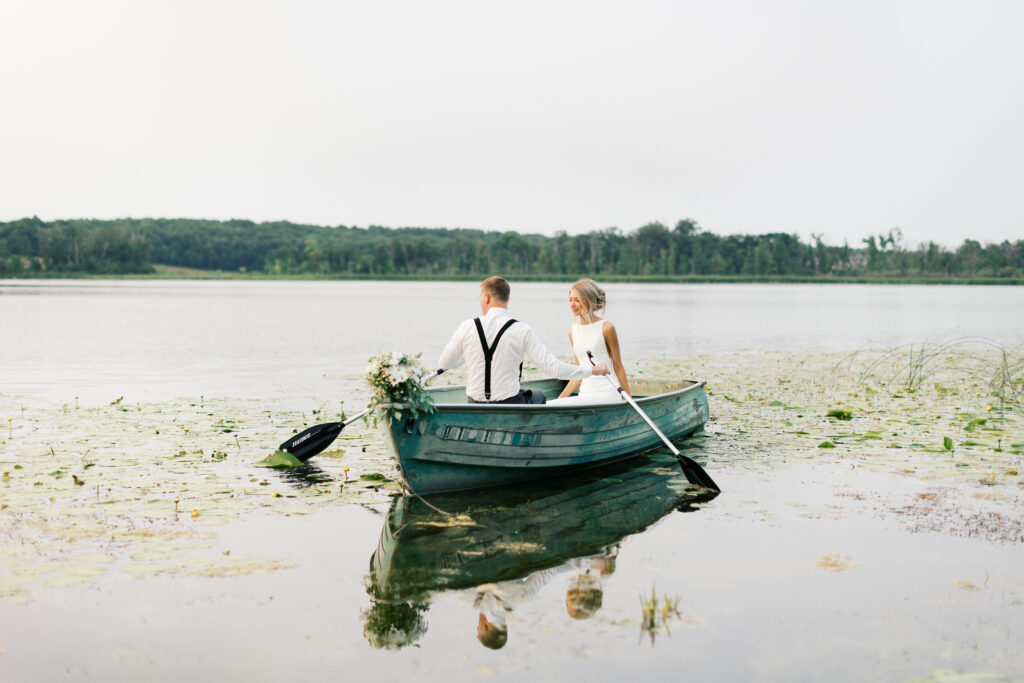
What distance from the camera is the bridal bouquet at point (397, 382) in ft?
22.6

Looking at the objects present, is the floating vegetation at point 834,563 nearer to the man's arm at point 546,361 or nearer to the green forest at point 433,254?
the man's arm at point 546,361

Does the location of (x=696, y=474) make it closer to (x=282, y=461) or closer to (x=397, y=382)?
(x=397, y=382)

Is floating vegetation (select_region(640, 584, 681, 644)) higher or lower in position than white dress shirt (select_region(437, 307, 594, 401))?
lower

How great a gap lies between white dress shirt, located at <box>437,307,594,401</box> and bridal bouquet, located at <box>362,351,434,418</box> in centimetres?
58

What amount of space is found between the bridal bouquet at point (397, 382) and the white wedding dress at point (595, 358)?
1.84 m

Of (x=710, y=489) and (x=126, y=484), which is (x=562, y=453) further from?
(x=126, y=484)

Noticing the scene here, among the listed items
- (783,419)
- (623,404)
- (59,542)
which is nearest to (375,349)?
(783,419)

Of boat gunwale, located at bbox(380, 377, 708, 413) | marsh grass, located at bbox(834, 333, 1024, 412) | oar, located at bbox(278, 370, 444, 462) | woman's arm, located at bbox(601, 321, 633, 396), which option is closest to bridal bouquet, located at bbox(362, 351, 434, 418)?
boat gunwale, located at bbox(380, 377, 708, 413)

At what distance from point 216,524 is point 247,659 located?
8.18ft

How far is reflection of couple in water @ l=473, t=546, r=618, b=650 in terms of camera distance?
486cm

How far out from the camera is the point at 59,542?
20.1 ft

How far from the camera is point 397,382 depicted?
6883 mm

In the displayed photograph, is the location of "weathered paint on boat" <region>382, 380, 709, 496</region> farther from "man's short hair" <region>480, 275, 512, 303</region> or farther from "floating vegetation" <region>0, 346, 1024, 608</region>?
"man's short hair" <region>480, 275, 512, 303</region>

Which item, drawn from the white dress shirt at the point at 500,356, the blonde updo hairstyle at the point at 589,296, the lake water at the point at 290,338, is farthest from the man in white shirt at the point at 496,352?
the lake water at the point at 290,338
